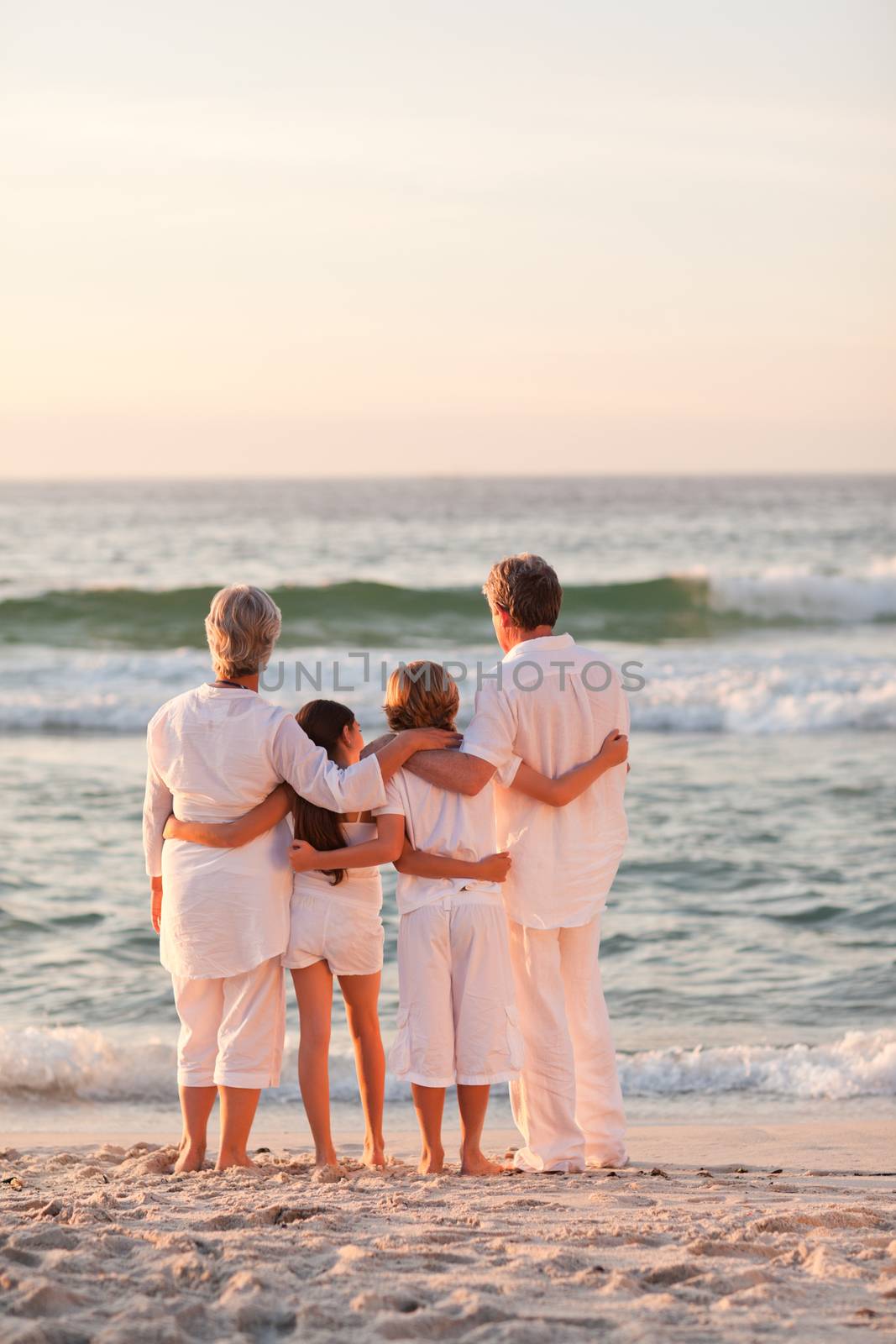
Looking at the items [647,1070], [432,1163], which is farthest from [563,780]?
[647,1070]

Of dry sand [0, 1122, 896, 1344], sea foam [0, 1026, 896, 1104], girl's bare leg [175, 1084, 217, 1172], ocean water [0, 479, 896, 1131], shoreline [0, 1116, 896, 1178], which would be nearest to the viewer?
dry sand [0, 1122, 896, 1344]

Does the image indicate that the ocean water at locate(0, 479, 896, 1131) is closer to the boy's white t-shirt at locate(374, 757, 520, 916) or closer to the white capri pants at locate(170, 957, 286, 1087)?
the white capri pants at locate(170, 957, 286, 1087)

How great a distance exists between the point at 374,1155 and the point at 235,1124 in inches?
15.7

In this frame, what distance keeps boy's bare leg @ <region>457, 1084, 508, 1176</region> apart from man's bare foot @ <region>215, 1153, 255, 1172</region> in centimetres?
58

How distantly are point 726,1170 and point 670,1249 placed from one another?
111 centimetres

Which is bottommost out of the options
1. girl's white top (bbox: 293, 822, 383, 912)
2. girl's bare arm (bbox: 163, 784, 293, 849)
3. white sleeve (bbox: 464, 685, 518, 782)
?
girl's white top (bbox: 293, 822, 383, 912)

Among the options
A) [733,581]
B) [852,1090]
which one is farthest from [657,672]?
[852,1090]

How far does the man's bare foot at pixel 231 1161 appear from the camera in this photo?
365 cm

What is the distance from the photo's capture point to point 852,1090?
4.73 m

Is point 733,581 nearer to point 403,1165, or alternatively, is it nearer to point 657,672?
point 657,672

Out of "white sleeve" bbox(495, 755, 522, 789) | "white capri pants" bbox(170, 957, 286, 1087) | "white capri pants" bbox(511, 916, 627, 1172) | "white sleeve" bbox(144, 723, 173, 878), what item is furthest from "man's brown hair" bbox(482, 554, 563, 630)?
"white capri pants" bbox(170, 957, 286, 1087)

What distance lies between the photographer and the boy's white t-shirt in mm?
3605

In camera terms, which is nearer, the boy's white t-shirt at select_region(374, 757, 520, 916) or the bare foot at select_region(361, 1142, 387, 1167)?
the boy's white t-shirt at select_region(374, 757, 520, 916)

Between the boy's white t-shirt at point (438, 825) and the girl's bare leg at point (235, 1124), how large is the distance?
0.67m
